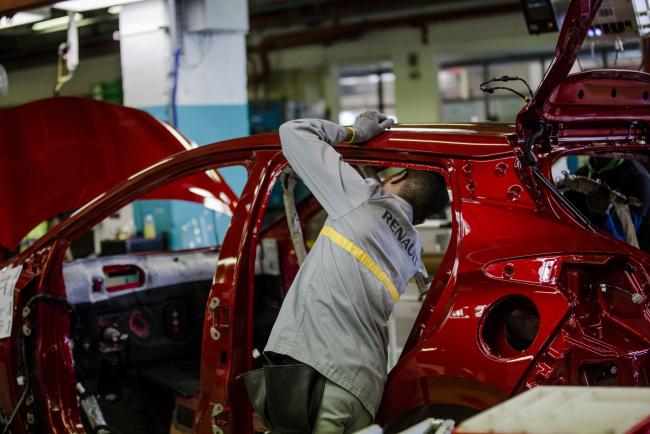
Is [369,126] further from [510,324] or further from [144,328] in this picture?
[144,328]

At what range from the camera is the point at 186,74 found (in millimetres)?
7934

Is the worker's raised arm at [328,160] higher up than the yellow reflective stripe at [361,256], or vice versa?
the worker's raised arm at [328,160]

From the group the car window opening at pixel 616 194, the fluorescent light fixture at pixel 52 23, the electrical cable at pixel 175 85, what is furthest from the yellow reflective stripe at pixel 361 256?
the fluorescent light fixture at pixel 52 23

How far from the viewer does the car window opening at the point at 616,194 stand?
3172 mm

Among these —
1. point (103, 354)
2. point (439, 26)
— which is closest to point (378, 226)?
point (103, 354)

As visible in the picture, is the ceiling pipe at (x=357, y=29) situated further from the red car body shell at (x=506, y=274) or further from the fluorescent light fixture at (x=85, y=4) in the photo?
the red car body shell at (x=506, y=274)

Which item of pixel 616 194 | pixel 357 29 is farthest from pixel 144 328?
pixel 357 29

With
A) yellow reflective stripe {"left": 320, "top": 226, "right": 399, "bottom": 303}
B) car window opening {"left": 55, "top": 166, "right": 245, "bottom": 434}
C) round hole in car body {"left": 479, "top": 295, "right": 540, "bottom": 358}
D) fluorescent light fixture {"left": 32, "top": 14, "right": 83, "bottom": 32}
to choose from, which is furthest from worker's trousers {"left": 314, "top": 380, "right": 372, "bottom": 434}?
fluorescent light fixture {"left": 32, "top": 14, "right": 83, "bottom": 32}

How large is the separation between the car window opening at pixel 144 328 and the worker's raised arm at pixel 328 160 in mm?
1466

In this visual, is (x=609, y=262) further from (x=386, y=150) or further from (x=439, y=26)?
(x=439, y=26)

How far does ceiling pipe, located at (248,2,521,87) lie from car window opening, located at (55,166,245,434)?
A: 10286mm

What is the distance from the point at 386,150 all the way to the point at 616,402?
1.12 meters

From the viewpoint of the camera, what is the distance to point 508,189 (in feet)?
7.42

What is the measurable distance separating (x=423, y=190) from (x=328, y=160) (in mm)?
296
